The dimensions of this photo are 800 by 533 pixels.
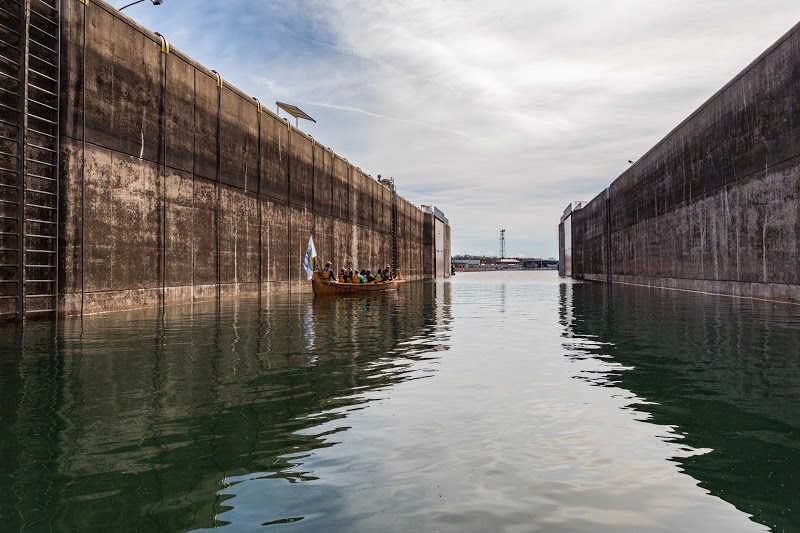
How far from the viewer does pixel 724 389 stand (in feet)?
28.3

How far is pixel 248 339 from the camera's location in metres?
14.2

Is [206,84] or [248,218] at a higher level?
[206,84]

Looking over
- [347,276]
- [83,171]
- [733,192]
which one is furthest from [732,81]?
[83,171]

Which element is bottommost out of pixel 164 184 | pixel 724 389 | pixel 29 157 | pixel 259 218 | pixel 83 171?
pixel 724 389

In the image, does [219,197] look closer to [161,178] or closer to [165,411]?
[161,178]

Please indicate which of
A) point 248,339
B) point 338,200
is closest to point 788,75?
point 248,339

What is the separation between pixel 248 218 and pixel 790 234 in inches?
Answer: 1014

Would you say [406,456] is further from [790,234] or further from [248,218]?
[248,218]

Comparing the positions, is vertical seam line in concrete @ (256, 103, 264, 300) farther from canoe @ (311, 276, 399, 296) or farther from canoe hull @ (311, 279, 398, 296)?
canoe hull @ (311, 279, 398, 296)

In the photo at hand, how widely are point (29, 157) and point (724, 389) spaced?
62.9 feet

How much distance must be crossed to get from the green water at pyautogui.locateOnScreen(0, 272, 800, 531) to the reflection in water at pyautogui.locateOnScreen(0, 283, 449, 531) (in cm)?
3

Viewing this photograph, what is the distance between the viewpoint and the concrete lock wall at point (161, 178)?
65.1 ft

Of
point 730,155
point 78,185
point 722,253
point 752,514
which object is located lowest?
point 752,514

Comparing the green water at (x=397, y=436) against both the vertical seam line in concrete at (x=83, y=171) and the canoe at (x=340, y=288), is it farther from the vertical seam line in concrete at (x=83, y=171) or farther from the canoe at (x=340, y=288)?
the canoe at (x=340, y=288)
